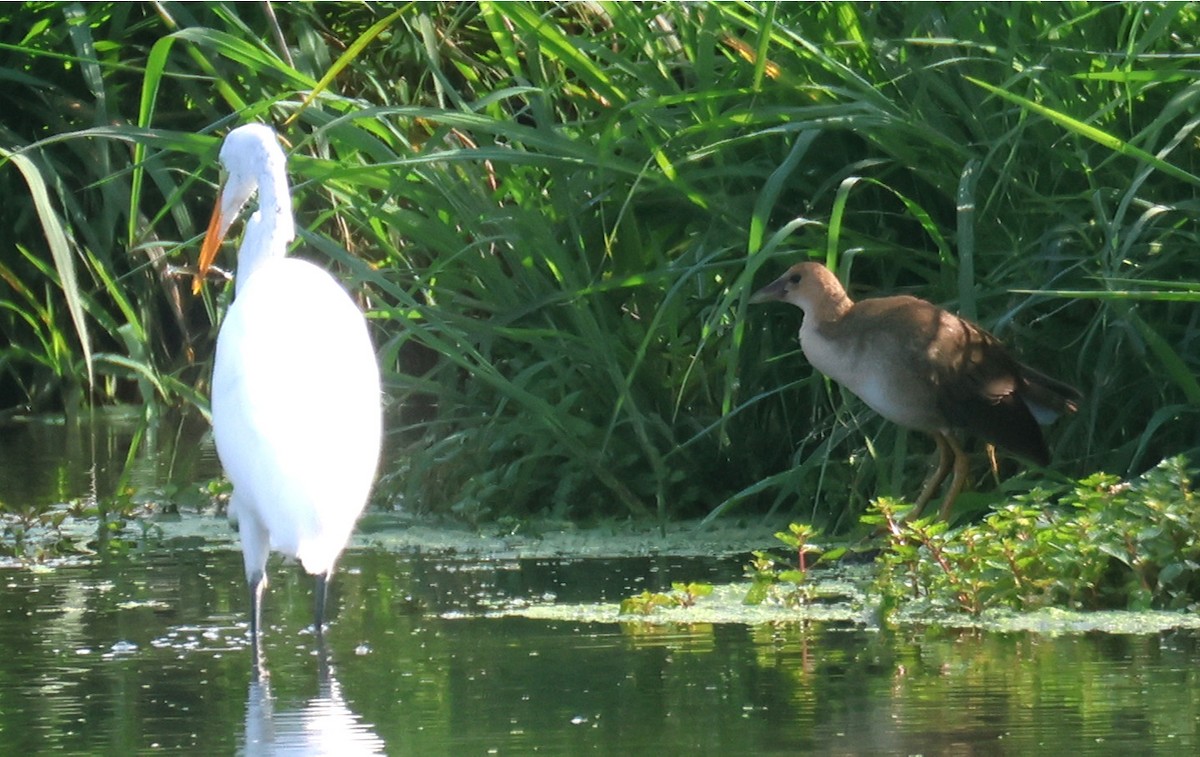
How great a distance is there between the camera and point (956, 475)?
18.5 feet

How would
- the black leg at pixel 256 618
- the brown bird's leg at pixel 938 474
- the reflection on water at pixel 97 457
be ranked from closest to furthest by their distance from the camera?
1. the black leg at pixel 256 618
2. the brown bird's leg at pixel 938 474
3. the reflection on water at pixel 97 457

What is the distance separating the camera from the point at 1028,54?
5812 millimetres

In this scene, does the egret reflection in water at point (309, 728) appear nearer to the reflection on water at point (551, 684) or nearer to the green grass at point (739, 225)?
the reflection on water at point (551, 684)

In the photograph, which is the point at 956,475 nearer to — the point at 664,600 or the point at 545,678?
the point at 664,600

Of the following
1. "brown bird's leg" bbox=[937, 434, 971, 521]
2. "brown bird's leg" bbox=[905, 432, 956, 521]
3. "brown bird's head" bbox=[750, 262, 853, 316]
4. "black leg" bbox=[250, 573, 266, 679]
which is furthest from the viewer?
"brown bird's head" bbox=[750, 262, 853, 316]

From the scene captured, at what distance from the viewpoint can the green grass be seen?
5578mm

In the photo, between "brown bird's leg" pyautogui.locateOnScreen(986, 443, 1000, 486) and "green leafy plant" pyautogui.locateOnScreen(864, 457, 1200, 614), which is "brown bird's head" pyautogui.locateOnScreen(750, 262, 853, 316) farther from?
"green leafy plant" pyautogui.locateOnScreen(864, 457, 1200, 614)

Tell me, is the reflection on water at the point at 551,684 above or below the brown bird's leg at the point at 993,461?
below

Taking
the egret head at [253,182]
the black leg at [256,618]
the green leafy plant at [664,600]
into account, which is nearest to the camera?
the black leg at [256,618]

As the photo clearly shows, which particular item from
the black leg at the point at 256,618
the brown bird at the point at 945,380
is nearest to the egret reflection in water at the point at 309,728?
the black leg at the point at 256,618

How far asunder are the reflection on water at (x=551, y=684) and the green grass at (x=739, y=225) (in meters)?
0.94

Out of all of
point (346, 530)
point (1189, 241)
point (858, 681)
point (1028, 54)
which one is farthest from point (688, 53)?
point (858, 681)

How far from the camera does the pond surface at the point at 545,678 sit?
143 inches

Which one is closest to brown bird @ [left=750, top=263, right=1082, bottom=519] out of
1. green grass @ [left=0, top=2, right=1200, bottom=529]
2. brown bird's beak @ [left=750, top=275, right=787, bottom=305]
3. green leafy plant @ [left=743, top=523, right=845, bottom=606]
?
green grass @ [left=0, top=2, right=1200, bottom=529]
